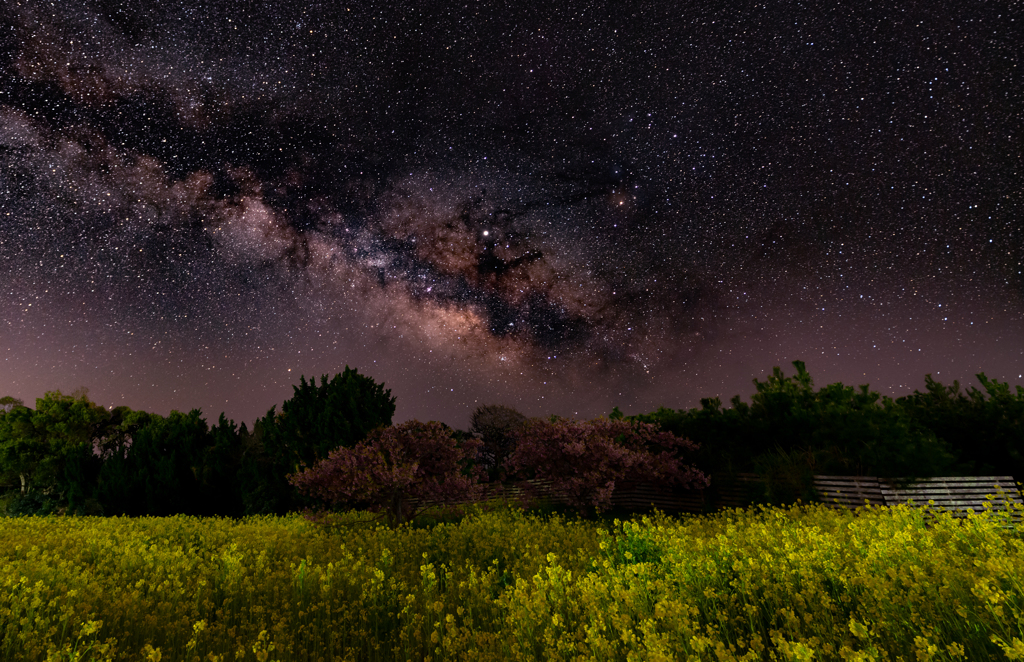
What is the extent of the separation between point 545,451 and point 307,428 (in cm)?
924

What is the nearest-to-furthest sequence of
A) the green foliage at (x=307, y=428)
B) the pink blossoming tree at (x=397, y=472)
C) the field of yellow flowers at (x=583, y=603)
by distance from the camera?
the field of yellow flowers at (x=583, y=603) → the pink blossoming tree at (x=397, y=472) → the green foliage at (x=307, y=428)

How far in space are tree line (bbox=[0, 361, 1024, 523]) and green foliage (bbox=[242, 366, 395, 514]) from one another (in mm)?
47

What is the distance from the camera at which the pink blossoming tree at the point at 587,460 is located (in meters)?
11.7

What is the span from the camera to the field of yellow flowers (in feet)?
9.25

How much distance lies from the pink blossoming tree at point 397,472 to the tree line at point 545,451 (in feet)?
0.10

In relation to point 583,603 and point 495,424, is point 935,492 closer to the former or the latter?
point 583,603

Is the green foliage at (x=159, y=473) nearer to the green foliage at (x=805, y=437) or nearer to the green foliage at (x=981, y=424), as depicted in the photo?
the green foliage at (x=805, y=437)

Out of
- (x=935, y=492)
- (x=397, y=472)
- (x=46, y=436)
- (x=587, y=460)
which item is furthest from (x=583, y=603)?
(x=46, y=436)

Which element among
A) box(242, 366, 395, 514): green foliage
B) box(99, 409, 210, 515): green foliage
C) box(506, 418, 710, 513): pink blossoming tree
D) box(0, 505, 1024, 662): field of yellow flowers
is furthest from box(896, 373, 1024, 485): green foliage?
box(99, 409, 210, 515): green foliage

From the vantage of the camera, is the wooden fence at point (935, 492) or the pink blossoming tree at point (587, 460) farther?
the pink blossoming tree at point (587, 460)

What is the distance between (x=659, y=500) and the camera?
1492 centimetres

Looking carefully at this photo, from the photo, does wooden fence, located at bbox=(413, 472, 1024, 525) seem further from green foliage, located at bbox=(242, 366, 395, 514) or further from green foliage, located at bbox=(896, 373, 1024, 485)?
green foliage, located at bbox=(242, 366, 395, 514)

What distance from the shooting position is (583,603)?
3.77 meters

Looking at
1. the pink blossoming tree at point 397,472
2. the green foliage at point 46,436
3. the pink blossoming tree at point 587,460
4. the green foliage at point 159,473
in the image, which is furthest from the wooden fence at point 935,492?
the green foliage at point 46,436
